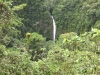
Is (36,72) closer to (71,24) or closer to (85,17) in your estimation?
(85,17)

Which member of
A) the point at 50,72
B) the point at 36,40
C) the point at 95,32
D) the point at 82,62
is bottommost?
the point at 36,40

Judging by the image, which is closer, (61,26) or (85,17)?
(85,17)

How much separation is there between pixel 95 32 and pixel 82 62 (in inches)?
15.8

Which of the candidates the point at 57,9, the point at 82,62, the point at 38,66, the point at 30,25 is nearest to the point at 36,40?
the point at 30,25

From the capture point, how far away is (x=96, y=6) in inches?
609

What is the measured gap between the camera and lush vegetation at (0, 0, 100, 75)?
2.31 m

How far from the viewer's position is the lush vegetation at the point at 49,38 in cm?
231

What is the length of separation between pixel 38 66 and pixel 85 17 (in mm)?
14240

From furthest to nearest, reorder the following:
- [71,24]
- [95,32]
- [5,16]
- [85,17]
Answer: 1. [71,24]
2. [85,17]
3. [5,16]
4. [95,32]

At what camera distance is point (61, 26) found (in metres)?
19.7

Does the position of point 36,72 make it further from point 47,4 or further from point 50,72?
point 47,4

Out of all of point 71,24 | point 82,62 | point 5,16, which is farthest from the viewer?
point 71,24

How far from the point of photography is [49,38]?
19.6 m

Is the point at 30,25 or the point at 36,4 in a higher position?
the point at 36,4
